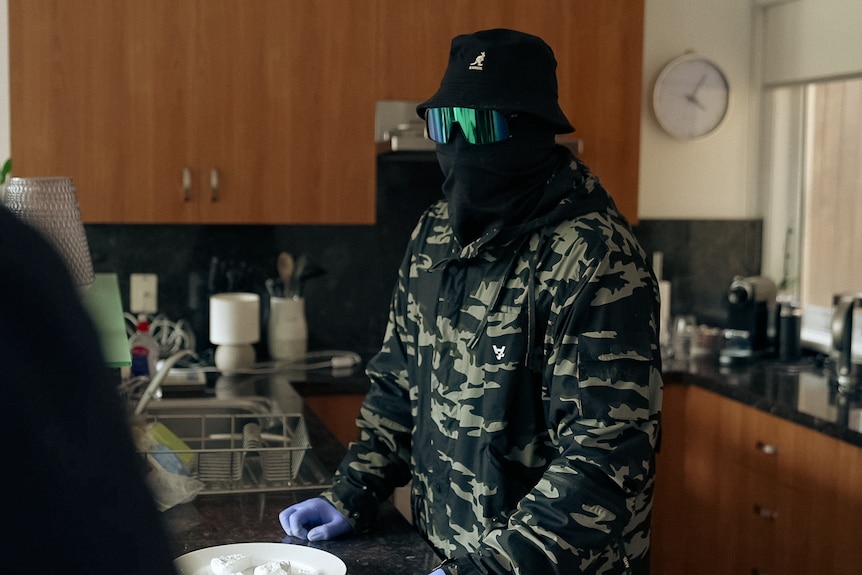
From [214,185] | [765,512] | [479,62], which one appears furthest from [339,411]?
[479,62]

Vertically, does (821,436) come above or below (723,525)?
above

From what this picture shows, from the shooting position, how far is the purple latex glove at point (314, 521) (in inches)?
66.6

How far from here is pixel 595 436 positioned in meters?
1.55

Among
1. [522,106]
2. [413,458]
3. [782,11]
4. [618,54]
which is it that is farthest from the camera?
[782,11]

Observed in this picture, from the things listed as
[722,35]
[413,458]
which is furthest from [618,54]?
[413,458]

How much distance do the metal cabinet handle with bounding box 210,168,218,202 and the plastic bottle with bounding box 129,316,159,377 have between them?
0.45 metres

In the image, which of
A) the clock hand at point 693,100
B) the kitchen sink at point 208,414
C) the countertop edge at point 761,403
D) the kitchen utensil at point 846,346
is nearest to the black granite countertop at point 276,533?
the kitchen sink at point 208,414

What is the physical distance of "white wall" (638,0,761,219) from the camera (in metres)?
3.94

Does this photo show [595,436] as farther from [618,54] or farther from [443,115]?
[618,54]

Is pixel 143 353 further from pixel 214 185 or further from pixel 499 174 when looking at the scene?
pixel 499 174

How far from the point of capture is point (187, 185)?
3.21 meters

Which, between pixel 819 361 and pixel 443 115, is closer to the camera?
pixel 443 115

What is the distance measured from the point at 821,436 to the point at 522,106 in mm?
1525

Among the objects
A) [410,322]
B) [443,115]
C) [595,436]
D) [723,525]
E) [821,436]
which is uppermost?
[443,115]
